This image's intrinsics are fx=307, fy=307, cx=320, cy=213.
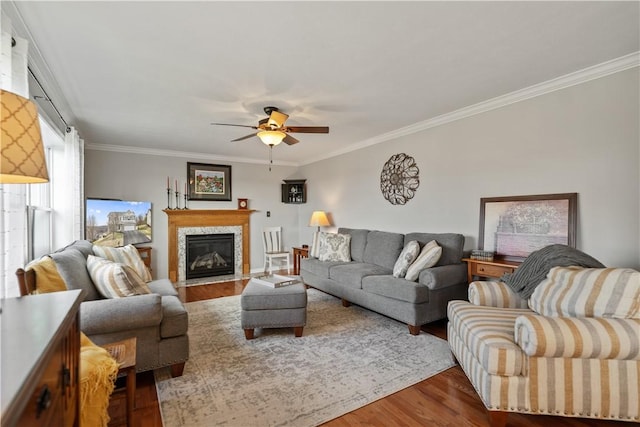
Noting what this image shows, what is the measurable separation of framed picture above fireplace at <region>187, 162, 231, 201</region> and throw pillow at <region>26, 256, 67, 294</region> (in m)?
3.98

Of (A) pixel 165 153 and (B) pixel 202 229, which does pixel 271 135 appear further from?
(B) pixel 202 229

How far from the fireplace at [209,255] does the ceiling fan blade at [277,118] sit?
11.5ft

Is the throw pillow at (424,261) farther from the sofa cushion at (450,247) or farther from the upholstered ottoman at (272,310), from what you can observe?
the upholstered ottoman at (272,310)

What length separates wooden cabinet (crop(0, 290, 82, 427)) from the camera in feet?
1.93

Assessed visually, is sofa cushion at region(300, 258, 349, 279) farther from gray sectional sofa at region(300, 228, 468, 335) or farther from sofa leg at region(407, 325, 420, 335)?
sofa leg at region(407, 325, 420, 335)

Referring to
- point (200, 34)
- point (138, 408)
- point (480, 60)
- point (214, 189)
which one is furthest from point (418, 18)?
point (214, 189)

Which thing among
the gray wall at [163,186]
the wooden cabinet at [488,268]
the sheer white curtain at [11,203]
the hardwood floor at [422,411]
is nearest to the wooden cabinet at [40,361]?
the sheer white curtain at [11,203]

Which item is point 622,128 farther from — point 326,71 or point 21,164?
point 21,164

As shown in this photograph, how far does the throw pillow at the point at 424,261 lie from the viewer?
3.26 m

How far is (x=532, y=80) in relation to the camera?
2.76 meters

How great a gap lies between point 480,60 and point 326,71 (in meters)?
1.20

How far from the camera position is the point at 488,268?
3.09m

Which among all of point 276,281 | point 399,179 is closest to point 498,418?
point 276,281

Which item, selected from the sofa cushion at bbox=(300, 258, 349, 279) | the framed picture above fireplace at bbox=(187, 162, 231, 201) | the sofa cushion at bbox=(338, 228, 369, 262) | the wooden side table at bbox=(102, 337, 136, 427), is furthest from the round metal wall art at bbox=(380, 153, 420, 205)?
the wooden side table at bbox=(102, 337, 136, 427)
